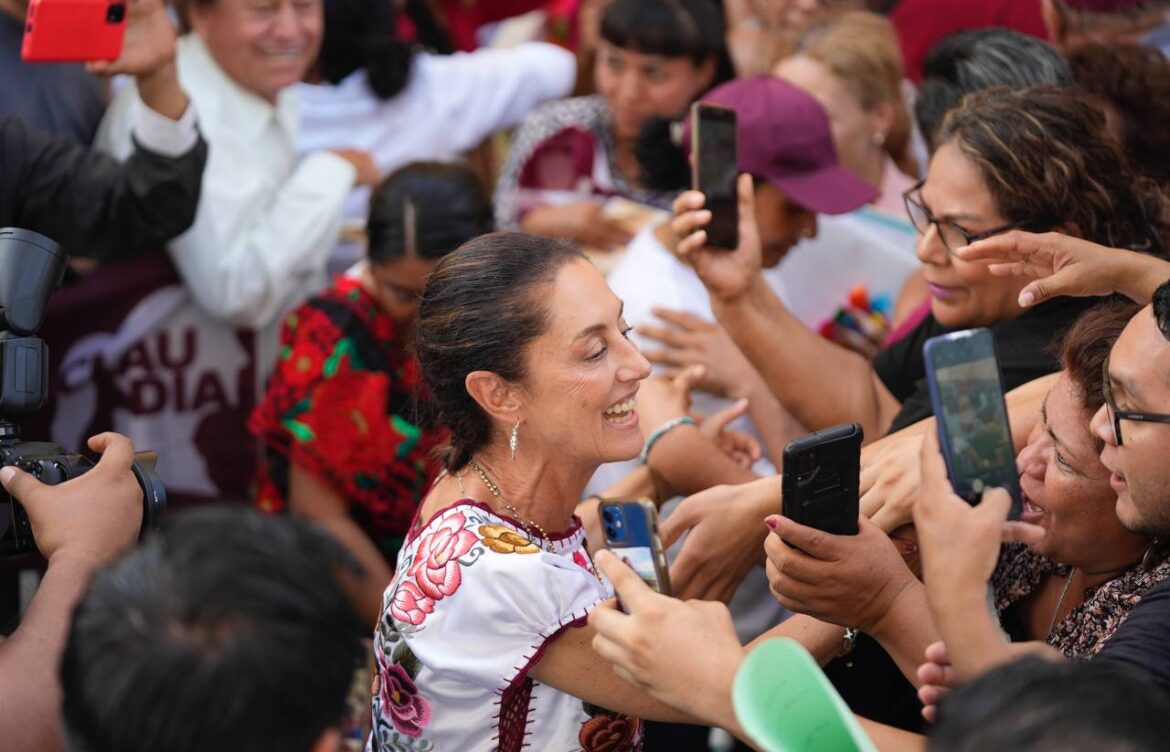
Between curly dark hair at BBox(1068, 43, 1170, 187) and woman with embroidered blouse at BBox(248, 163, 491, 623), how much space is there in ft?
5.32

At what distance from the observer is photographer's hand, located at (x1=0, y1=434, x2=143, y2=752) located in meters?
1.88

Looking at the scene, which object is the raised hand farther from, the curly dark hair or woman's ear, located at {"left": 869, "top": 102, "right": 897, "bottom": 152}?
woman's ear, located at {"left": 869, "top": 102, "right": 897, "bottom": 152}

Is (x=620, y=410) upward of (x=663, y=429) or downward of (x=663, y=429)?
upward

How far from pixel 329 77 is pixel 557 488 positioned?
8.01ft

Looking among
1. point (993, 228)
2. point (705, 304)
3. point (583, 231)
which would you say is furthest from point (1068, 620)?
point (583, 231)

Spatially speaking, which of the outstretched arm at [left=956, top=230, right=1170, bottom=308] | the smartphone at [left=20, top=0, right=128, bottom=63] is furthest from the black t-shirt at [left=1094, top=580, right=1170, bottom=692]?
the smartphone at [left=20, top=0, right=128, bottom=63]

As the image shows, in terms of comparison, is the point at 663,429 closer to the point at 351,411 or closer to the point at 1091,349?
the point at 351,411

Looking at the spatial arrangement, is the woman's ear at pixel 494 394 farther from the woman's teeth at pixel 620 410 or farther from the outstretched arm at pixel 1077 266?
the outstretched arm at pixel 1077 266

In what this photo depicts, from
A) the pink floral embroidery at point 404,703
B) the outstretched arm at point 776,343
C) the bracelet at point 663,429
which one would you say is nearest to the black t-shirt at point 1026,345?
the outstretched arm at point 776,343

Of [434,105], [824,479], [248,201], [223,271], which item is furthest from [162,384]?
[824,479]

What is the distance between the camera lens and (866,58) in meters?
4.18

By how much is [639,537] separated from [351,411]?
44.8 inches

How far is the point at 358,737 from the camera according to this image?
10.6 ft

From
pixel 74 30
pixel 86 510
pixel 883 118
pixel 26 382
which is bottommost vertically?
pixel 883 118
